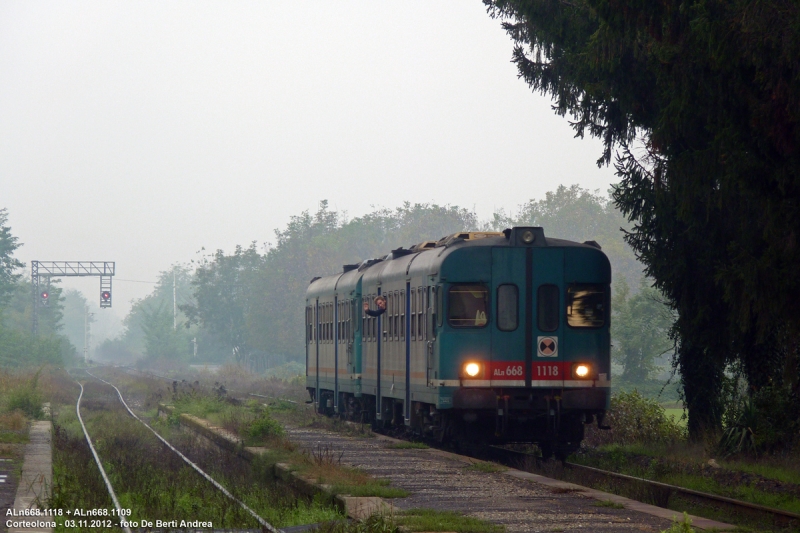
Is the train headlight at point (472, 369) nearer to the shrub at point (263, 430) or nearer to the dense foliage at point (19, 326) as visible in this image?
the shrub at point (263, 430)

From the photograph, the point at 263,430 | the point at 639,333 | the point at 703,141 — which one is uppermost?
the point at 703,141

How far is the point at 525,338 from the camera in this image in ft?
56.2

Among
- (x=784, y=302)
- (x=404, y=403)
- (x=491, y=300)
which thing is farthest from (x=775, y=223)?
(x=404, y=403)

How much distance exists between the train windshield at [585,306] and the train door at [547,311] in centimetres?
17

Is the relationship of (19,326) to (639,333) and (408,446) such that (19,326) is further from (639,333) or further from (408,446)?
(408,446)

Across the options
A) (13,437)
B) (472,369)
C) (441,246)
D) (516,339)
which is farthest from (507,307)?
(13,437)

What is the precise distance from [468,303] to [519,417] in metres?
1.94

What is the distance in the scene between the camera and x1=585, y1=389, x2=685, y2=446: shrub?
20.8 meters

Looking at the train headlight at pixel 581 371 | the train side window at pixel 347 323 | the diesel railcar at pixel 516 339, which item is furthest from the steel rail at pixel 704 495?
the train side window at pixel 347 323

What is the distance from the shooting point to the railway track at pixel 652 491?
11633 millimetres

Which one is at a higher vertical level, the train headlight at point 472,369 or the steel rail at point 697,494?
the train headlight at point 472,369

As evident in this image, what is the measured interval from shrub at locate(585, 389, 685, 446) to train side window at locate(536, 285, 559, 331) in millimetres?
4400

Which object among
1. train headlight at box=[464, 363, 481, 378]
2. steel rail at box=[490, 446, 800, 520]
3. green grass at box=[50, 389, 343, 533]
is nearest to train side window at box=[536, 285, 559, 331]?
train headlight at box=[464, 363, 481, 378]

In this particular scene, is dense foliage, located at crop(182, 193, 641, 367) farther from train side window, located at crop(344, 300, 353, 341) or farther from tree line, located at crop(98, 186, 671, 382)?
train side window, located at crop(344, 300, 353, 341)
